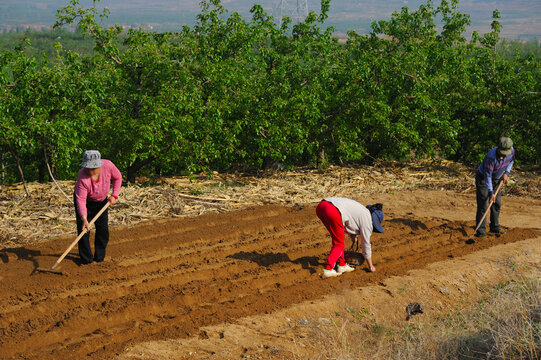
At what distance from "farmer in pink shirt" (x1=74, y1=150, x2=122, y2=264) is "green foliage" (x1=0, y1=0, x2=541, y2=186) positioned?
11.4ft

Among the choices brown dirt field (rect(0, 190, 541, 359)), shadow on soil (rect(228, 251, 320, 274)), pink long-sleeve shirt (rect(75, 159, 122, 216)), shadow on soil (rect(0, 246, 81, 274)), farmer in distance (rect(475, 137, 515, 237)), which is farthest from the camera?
farmer in distance (rect(475, 137, 515, 237))

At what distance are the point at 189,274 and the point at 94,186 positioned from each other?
5.92ft

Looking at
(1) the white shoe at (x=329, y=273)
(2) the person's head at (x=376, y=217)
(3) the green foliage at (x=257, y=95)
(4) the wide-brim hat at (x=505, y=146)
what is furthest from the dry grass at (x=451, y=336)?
(3) the green foliage at (x=257, y=95)

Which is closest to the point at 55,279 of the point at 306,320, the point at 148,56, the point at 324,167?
the point at 306,320

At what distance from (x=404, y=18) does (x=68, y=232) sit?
11.4 m

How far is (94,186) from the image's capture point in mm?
7891

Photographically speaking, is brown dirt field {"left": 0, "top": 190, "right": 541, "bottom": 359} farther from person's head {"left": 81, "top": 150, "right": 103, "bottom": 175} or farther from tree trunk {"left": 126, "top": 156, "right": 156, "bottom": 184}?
tree trunk {"left": 126, "top": 156, "right": 156, "bottom": 184}

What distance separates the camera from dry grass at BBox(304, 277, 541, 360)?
18.1 feet

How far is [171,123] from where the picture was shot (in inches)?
490

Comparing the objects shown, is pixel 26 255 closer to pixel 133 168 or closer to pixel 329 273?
pixel 329 273

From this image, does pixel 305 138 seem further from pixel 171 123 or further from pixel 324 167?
pixel 171 123

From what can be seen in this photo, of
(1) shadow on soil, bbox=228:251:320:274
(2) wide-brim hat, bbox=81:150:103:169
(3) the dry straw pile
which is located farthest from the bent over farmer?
(3) the dry straw pile

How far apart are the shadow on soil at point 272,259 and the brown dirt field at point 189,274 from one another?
0.02m

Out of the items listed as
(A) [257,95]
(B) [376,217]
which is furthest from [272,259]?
(A) [257,95]
